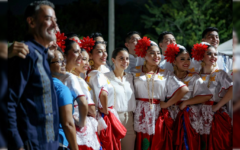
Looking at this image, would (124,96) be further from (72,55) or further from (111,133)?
(72,55)

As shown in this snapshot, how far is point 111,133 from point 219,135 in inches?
55.2

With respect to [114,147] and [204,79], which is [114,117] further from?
[204,79]

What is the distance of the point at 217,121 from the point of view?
3.54 metres

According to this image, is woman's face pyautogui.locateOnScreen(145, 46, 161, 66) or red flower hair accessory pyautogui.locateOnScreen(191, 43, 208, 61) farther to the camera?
red flower hair accessory pyautogui.locateOnScreen(191, 43, 208, 61)

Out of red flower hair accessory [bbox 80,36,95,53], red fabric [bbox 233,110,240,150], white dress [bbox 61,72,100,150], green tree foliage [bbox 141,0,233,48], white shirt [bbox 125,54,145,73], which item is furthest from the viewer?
green tree foliage [bbox 141,0,233,48]

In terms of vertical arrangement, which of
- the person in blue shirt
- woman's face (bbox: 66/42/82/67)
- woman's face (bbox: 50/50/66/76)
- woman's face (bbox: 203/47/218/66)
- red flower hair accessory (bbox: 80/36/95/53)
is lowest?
the person in blue shirt

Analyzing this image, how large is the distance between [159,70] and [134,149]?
106 cm

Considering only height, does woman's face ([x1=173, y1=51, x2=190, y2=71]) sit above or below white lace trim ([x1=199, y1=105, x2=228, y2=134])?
above

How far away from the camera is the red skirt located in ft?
11.5

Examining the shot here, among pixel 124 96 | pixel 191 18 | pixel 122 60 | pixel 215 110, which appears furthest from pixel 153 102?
pixel 191 18

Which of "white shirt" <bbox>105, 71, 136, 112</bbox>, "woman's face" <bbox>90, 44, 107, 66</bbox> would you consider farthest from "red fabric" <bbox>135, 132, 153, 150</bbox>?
"woman's face" <bbox>90, 44, 107, 66</bbox>

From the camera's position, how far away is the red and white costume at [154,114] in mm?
3461

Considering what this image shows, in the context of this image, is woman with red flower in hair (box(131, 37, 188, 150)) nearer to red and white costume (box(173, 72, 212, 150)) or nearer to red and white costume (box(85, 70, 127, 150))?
red and white costume (box(173, 72, 212, 150))

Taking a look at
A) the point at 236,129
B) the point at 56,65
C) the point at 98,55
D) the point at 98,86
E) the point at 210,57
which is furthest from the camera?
the point at 210,57
